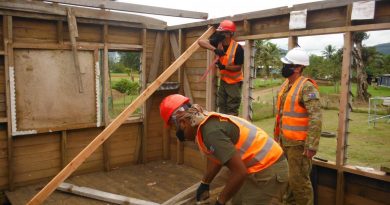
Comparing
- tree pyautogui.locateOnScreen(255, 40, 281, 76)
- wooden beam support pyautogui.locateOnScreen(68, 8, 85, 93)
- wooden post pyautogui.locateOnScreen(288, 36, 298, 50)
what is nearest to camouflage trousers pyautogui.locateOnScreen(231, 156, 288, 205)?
wooden post pyautogui.locateOnScreen(288, 36, 298, 50)

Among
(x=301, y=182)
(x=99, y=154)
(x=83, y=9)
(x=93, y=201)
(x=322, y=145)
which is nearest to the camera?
(x=301, y=182)

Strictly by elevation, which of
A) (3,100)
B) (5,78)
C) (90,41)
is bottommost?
(3,100)

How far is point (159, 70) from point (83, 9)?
6.75 feet

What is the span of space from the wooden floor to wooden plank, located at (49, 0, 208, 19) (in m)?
3.28

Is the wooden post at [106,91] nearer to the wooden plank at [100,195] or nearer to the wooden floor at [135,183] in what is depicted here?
the wooden floor at [135,183]

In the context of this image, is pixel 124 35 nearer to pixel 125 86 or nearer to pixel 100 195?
pixel 100 195

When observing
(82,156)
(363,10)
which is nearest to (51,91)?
(82,156)

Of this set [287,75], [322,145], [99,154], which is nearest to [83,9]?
[99,154]

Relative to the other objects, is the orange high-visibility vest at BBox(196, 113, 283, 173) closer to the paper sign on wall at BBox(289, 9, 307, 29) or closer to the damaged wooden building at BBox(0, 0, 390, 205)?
the damaged wooden building at BBox(0, 0, 390, 205)

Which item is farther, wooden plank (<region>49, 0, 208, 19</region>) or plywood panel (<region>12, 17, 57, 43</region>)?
wooden plank (<region>49, 0, 208, 19</region>)

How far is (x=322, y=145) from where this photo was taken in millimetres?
12555

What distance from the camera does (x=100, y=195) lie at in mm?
5133

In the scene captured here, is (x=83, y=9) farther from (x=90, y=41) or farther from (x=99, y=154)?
(x=99, y=154)

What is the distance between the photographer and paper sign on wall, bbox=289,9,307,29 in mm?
4297
